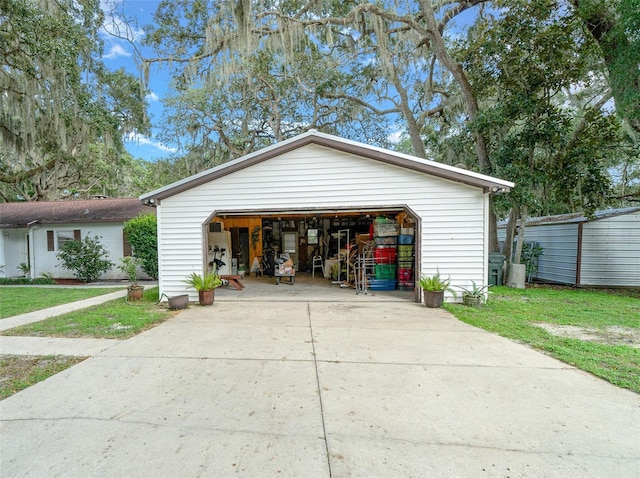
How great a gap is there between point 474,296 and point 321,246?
8067 millimetres

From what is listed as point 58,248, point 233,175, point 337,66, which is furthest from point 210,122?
point 233,175

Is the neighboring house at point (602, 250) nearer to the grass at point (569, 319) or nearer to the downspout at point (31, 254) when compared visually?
the grass at point (569, 319)

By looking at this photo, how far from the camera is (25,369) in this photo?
12.2 feet

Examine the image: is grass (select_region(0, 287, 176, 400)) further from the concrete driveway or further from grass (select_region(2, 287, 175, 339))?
the concrete driveway

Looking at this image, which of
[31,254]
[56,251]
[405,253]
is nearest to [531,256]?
[405,253]

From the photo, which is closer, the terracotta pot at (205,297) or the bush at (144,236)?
the terracotta pot at (205,297)

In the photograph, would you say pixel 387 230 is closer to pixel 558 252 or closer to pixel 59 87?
pixel 558 252

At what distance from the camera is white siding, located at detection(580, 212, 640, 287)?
9.10 metres

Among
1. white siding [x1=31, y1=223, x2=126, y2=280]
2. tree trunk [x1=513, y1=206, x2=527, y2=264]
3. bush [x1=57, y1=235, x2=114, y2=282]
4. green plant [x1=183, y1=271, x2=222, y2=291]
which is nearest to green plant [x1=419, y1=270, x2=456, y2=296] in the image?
tree trunk [x1=513, y1=206, x2=527, y2=264]

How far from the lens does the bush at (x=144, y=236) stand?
→ 10.3 metres

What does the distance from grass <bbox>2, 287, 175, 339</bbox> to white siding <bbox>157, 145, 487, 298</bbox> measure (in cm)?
119

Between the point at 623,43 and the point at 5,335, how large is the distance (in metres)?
14.5

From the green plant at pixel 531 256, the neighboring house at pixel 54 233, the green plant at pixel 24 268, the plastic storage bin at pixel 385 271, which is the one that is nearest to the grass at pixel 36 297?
the neighboring house at pixel 54 233

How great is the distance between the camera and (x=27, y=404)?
9.56 ft
